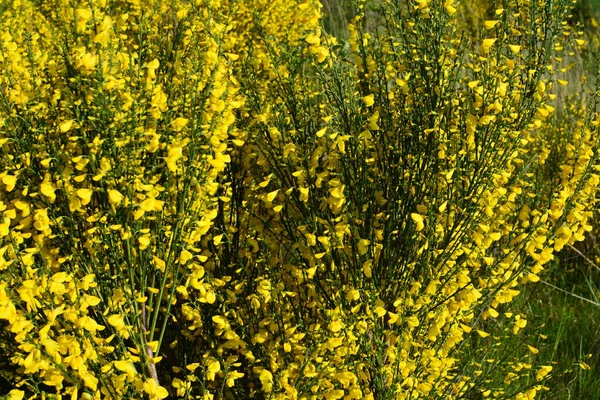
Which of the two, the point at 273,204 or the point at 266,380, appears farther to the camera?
the point at 273,204

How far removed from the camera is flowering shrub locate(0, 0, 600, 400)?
6.02ft

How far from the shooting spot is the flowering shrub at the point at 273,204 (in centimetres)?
183

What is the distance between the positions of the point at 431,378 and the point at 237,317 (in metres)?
0.69

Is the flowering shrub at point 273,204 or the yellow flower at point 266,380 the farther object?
the yellow flower at point 266,380

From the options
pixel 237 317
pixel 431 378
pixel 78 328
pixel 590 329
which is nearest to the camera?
pixel 78 328

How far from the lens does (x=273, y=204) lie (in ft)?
7.41

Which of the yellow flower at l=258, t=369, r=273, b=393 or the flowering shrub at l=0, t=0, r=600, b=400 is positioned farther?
the yellow flower at l=258, t=369, r=273, b=393

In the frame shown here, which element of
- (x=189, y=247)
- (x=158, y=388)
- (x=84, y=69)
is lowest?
(x=158, y=388)

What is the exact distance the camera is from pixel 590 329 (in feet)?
11.7

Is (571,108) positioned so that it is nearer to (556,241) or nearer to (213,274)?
(556,241)

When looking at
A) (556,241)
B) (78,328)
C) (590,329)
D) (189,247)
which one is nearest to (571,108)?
(590,329)

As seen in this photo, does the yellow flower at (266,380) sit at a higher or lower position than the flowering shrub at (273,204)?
lower

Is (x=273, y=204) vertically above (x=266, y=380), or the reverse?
(x=273, y=204)

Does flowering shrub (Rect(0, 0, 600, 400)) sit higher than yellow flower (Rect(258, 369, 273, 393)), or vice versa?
flowering shrub (Rect(0, 0, 600, 400))
